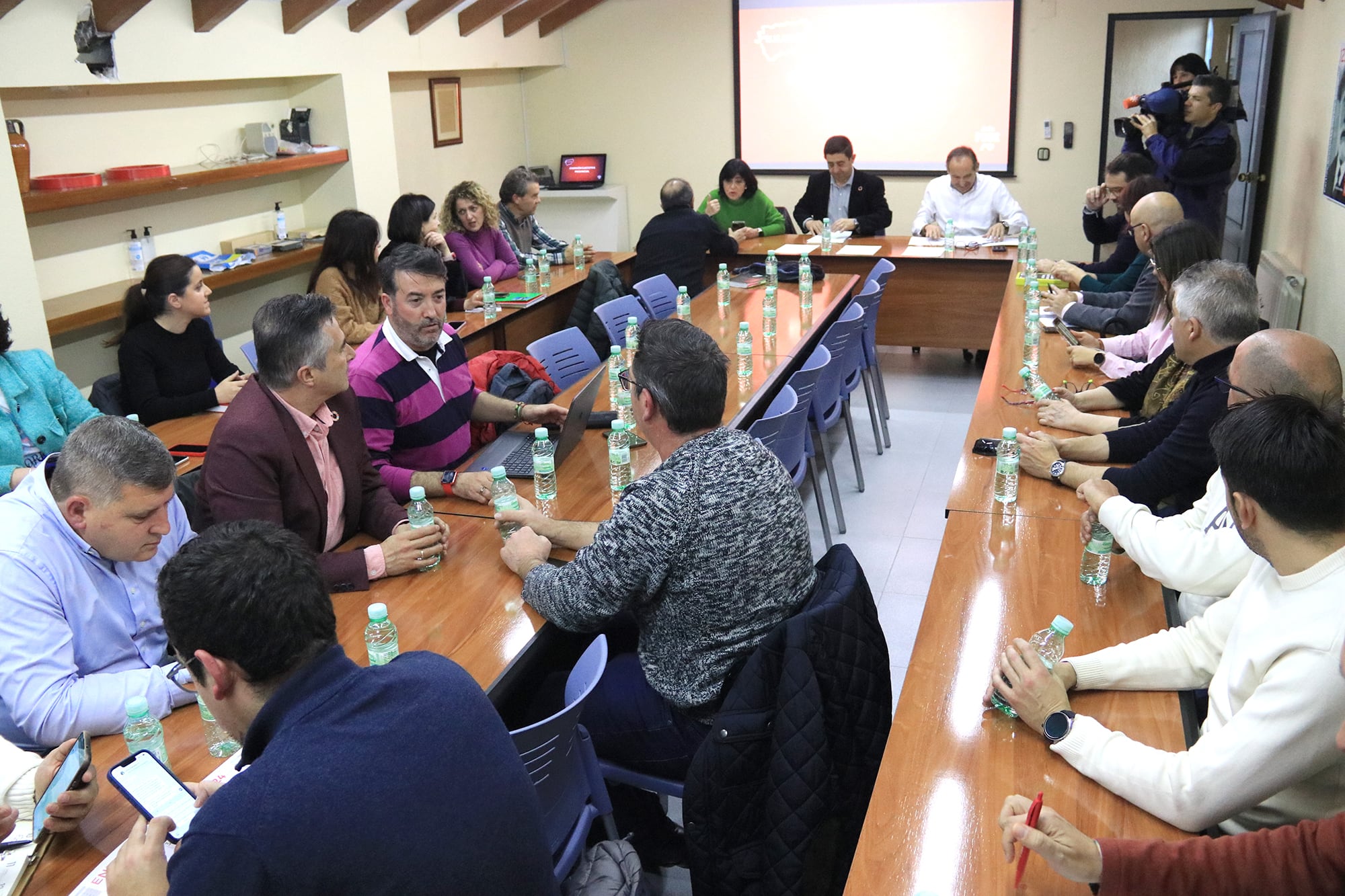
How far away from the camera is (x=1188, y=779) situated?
1621 mm

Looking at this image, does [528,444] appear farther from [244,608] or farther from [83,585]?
[244,608]

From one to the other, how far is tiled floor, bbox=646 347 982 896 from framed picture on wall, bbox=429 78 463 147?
4.15 metres

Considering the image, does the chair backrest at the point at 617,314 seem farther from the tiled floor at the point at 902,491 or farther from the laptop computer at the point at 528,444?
the laptop computer at the point at 528,444

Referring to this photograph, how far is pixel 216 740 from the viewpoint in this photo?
6.39ft

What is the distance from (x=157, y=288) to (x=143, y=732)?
2798mm

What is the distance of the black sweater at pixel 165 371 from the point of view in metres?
4.14

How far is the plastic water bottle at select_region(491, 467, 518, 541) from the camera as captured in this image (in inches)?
107

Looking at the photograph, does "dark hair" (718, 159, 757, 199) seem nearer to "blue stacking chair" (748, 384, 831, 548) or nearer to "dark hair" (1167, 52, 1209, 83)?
"dark hair" (1167, 52, 1209, 83)

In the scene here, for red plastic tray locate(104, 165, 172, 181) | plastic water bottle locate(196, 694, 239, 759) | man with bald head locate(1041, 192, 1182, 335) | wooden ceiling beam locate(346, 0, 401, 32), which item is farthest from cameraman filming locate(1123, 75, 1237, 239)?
plastic water bottle locate(196, 694, 239, 759)

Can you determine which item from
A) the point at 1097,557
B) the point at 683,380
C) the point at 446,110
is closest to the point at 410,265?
the point at 683,380

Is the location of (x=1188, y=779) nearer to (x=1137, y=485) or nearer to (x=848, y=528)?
(x=1137, y=485)

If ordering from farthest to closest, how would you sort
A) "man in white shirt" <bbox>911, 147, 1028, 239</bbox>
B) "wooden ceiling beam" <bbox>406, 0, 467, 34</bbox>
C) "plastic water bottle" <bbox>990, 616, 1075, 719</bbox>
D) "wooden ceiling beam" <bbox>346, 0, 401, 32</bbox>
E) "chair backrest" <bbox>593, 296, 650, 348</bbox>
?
"wooden ceiling beam" <bbox>406, 0, 467, 34</bbox>, "man in white shirt" <bbox>911, 147, 1028, 239</bbox>, "wooden ceiling beam" <bbox>346, 0, 401, 32</bbox>, "chair backrest" <bbox>593, 296, 650, 348</bbox>, "plastic water bottle" <bbox>990, 616, 1075, 719</bbox>

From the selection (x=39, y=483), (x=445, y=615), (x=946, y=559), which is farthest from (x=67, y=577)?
(x=946, y=559)

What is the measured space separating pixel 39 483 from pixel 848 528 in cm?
331
